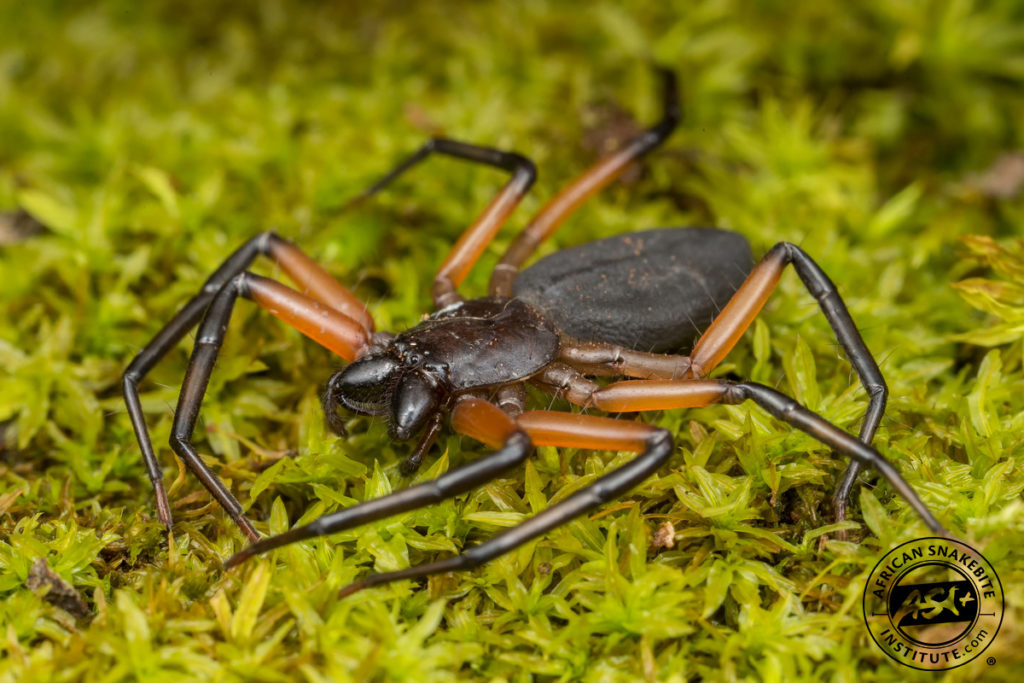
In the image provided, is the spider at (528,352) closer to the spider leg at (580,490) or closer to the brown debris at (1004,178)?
the spider leg at (580,490)

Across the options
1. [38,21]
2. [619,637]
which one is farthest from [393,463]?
[38,21]

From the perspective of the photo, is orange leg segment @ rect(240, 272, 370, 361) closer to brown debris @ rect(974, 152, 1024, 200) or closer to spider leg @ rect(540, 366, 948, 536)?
spider leg @ rect(540, 366, 948, 536)

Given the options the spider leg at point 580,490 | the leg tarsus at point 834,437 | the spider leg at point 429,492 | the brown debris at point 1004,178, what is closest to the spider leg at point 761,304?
the leg tarsus at point 834,437

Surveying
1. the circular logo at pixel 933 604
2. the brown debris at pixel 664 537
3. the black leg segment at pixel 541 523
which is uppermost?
the black leg segment at pixel 541 523

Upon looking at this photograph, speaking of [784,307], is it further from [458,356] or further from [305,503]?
[305,503]

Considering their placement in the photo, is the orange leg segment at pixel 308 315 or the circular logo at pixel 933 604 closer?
the circular logo at pixel 933 604

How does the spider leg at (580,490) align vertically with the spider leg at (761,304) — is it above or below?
below

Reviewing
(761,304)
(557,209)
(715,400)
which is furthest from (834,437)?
(557,209)
